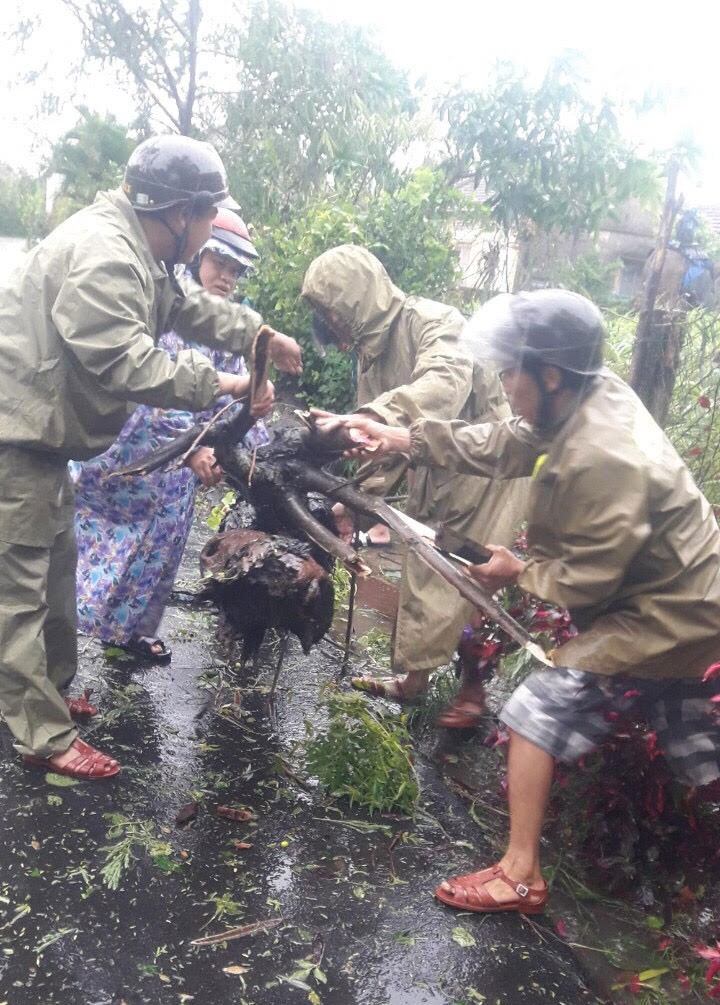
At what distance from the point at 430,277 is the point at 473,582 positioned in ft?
16.6

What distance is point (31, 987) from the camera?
2.31 meters

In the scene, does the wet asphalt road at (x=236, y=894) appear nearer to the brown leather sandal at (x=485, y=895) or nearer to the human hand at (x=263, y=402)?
the brown leather sandal at (x=485, y=895)

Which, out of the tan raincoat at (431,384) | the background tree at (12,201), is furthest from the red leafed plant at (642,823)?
the background tree at (12,201)

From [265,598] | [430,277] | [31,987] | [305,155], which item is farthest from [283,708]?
[305,155]

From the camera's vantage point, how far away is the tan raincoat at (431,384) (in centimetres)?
415

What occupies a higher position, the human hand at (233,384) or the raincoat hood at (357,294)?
the raincoat hood at (357,294)

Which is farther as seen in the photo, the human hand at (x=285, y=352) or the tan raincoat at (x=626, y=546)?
the human hand at (x=285, y=352)

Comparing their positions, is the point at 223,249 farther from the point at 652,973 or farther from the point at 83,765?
the point at 652,973

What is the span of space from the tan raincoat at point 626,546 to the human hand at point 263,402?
1.33 metres

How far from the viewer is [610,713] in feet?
9.46

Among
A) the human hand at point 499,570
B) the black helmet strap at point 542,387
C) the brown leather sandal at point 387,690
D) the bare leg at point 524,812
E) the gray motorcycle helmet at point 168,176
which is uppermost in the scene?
the gray motorcycle helmet at point 168,176

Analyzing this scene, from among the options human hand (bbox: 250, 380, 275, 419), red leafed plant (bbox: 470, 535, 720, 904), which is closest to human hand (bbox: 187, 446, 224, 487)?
human hand (bbox: 250, 380, 275, 419)

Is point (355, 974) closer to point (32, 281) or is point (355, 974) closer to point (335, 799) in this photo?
point (335, 799)

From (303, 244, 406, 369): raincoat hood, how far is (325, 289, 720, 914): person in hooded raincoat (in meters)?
1.47
